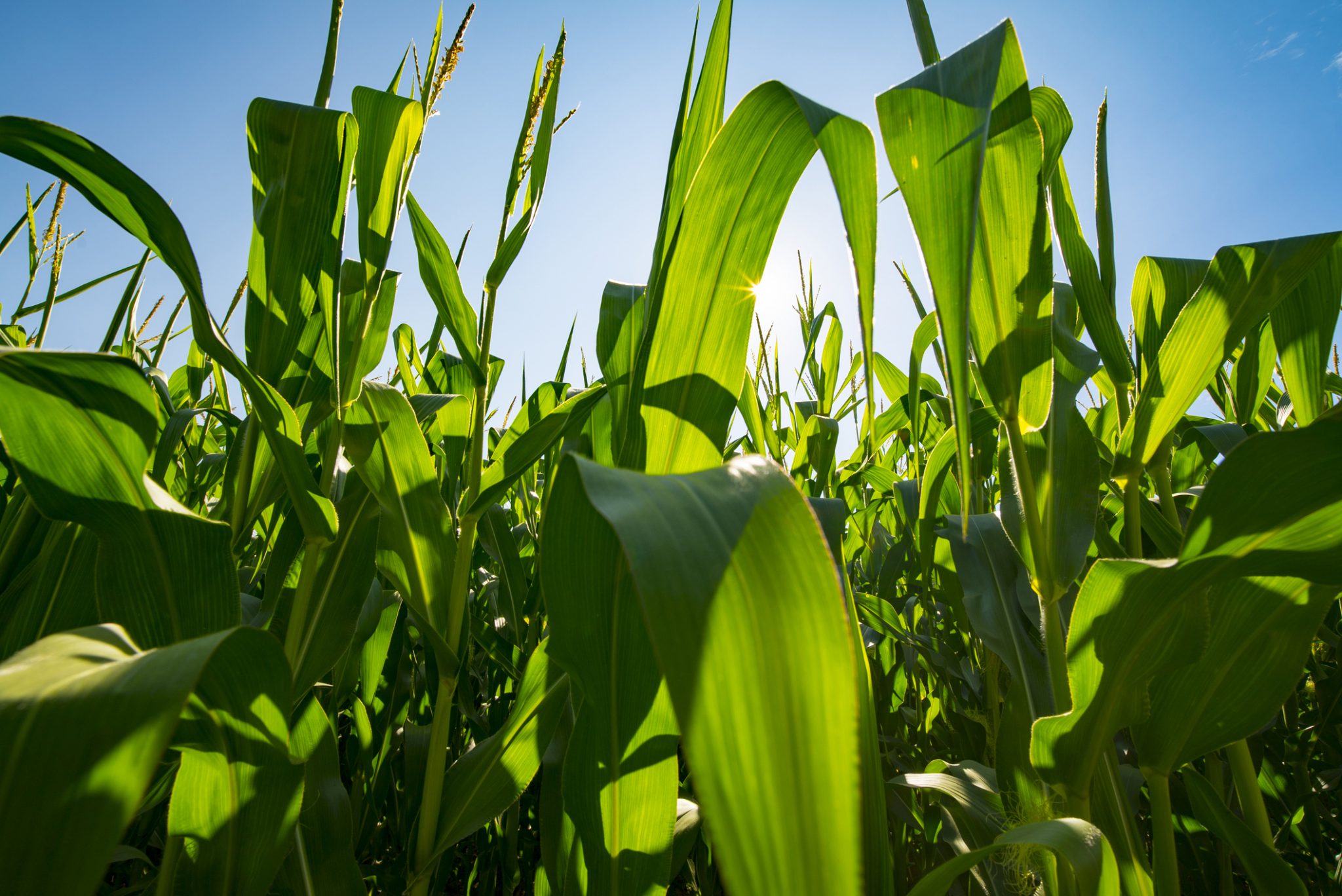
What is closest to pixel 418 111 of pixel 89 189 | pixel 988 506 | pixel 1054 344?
pixel 89 189

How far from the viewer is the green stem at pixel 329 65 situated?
718 millimetres

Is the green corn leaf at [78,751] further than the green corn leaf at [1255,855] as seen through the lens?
No

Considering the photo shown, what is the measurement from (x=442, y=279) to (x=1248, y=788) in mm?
1100

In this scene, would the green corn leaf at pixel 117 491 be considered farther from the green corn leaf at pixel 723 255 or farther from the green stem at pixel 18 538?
the green corn leaf at pixel 723 255

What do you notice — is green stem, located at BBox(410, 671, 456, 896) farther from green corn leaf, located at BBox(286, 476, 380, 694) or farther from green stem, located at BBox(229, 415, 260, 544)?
green stem, located at BBox(229, 415, 260, 544)

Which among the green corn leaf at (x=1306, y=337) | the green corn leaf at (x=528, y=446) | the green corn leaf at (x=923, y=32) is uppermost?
the green corn leaf at (x=923, y=32)

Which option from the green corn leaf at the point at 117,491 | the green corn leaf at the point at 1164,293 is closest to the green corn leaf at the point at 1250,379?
the green corn leaf at the point at 1164,293

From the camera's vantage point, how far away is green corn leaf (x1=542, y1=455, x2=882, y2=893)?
227 millimetres

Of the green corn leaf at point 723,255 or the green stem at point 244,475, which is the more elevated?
the green corn leaf at point 723,255

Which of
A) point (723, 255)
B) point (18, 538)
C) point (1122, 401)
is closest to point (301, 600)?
point (18, 538)

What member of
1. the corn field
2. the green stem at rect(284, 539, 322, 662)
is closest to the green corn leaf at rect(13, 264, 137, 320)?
the corn field

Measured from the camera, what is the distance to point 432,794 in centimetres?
76

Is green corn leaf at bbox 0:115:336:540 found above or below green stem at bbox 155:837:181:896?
above

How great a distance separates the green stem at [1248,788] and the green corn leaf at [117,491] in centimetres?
102
